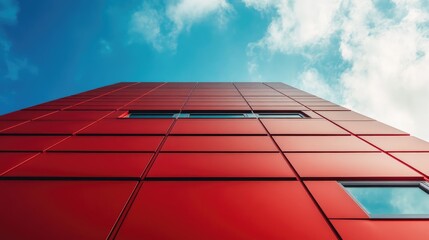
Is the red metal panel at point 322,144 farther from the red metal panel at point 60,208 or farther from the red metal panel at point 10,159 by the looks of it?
the red metal panel at point 10,159

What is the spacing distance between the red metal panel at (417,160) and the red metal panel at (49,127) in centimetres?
541

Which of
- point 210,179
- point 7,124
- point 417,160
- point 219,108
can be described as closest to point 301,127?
point 417,160

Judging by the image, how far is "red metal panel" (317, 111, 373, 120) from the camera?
5414mm

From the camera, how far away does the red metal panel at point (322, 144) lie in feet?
12.7

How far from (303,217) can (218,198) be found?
0.89 metres

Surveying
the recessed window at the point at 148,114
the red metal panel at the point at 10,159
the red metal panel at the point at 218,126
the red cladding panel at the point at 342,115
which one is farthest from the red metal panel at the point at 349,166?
the red metal panel at the point at 10,159

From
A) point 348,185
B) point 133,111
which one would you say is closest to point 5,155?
point 133,111

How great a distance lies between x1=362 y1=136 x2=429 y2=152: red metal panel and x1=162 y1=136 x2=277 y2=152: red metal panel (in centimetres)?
178

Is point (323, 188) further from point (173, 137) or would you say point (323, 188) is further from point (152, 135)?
point (152, 135)

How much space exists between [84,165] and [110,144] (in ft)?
2.37

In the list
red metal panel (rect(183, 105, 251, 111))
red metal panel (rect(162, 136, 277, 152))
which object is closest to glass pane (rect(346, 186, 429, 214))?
red metal panel (rect(162, 136, 277, 152))

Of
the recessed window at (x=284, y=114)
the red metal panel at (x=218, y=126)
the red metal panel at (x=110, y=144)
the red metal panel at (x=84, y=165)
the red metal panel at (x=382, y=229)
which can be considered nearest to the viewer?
the red metal panel at (x=382, y=229)

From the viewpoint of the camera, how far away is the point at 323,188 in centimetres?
289

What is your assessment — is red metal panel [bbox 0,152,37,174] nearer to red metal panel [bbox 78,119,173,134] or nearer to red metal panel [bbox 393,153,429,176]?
red metal panel [bbox 78,119,173,134]
